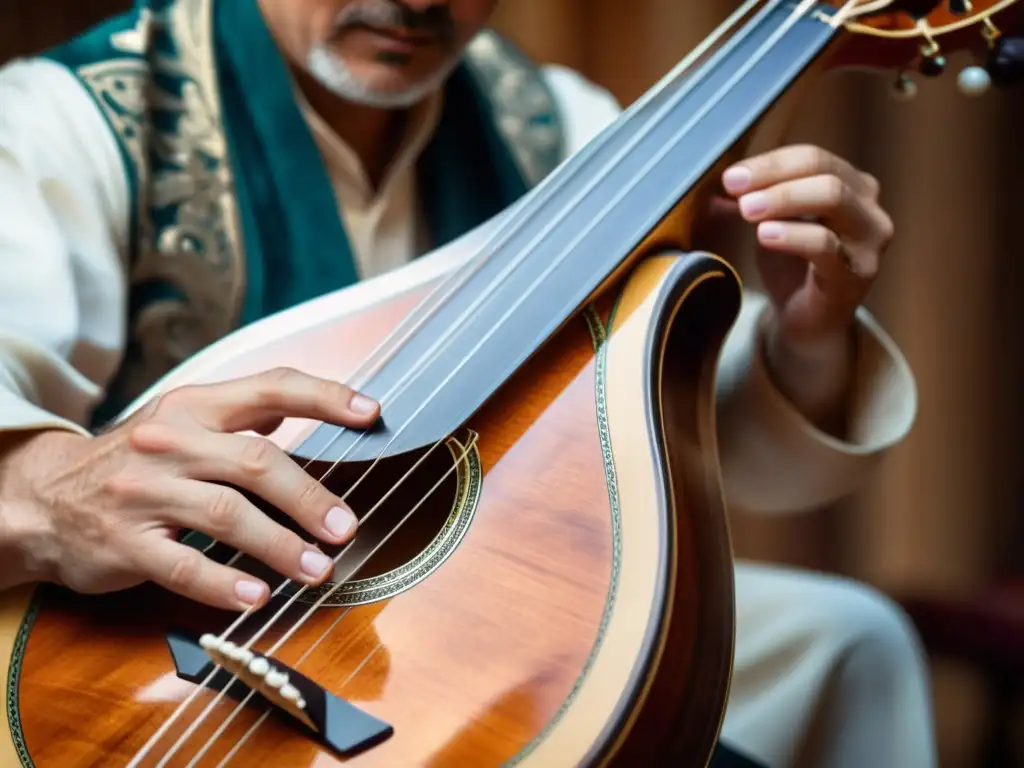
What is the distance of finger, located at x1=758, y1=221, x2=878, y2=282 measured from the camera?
697mm

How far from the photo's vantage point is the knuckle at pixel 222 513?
20.0 inches

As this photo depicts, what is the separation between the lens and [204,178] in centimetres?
91

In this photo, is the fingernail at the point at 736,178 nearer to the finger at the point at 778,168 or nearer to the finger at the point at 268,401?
the finger at the point at 778,168

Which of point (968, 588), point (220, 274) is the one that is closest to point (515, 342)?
point (220, 274)

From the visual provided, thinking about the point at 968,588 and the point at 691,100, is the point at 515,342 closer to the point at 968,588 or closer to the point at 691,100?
the point at 691,100

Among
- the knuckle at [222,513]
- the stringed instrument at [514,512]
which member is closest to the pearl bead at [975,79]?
the stringed instrument at [514,512]

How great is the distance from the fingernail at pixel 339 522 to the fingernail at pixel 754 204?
1.21 ft

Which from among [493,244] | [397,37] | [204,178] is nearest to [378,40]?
[397,37]

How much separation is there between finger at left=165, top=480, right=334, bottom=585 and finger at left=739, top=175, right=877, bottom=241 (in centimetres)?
40

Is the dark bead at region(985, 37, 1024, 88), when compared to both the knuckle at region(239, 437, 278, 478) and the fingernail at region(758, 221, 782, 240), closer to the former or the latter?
the fingernail at region(758, 221, 782, 240)

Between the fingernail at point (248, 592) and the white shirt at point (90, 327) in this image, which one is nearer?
the fingernail at point (248, 592)

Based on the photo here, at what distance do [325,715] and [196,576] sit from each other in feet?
0.34

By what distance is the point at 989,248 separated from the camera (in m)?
1.93

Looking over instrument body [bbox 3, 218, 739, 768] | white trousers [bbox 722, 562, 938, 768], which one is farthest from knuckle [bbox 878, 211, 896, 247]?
white trousers [bbox 722, 562, 938, 768]
